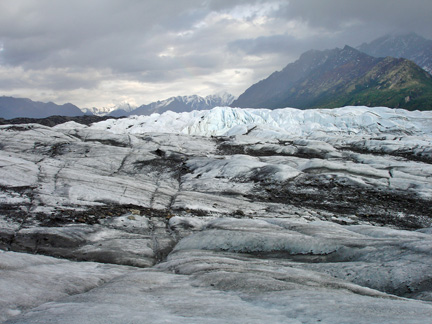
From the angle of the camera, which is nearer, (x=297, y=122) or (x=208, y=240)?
(x=208, y=240)

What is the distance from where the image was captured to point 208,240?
15328mm

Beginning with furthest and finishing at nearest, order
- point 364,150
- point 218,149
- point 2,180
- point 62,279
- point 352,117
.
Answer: point 352,117, point 364,150, point 218,149, point 2,180, point 62,279

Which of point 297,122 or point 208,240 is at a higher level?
point 297,122

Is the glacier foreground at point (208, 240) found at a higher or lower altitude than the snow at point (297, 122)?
lower

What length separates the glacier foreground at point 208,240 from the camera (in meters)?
7.25

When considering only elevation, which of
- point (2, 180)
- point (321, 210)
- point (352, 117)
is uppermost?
point (352, 117)

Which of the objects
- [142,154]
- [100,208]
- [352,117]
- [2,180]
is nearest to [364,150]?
[142,154]

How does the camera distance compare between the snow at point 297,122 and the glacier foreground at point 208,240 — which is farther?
the snow at point 297,122

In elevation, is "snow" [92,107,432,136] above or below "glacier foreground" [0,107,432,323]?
above

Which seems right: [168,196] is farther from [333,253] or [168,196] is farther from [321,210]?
[333,253]

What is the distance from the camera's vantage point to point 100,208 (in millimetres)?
20156

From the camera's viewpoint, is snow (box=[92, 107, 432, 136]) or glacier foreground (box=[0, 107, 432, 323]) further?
snow (box=[92, 107, 432, 136])

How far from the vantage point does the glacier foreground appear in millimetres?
7250

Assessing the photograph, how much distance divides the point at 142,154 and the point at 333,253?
1215 inches
